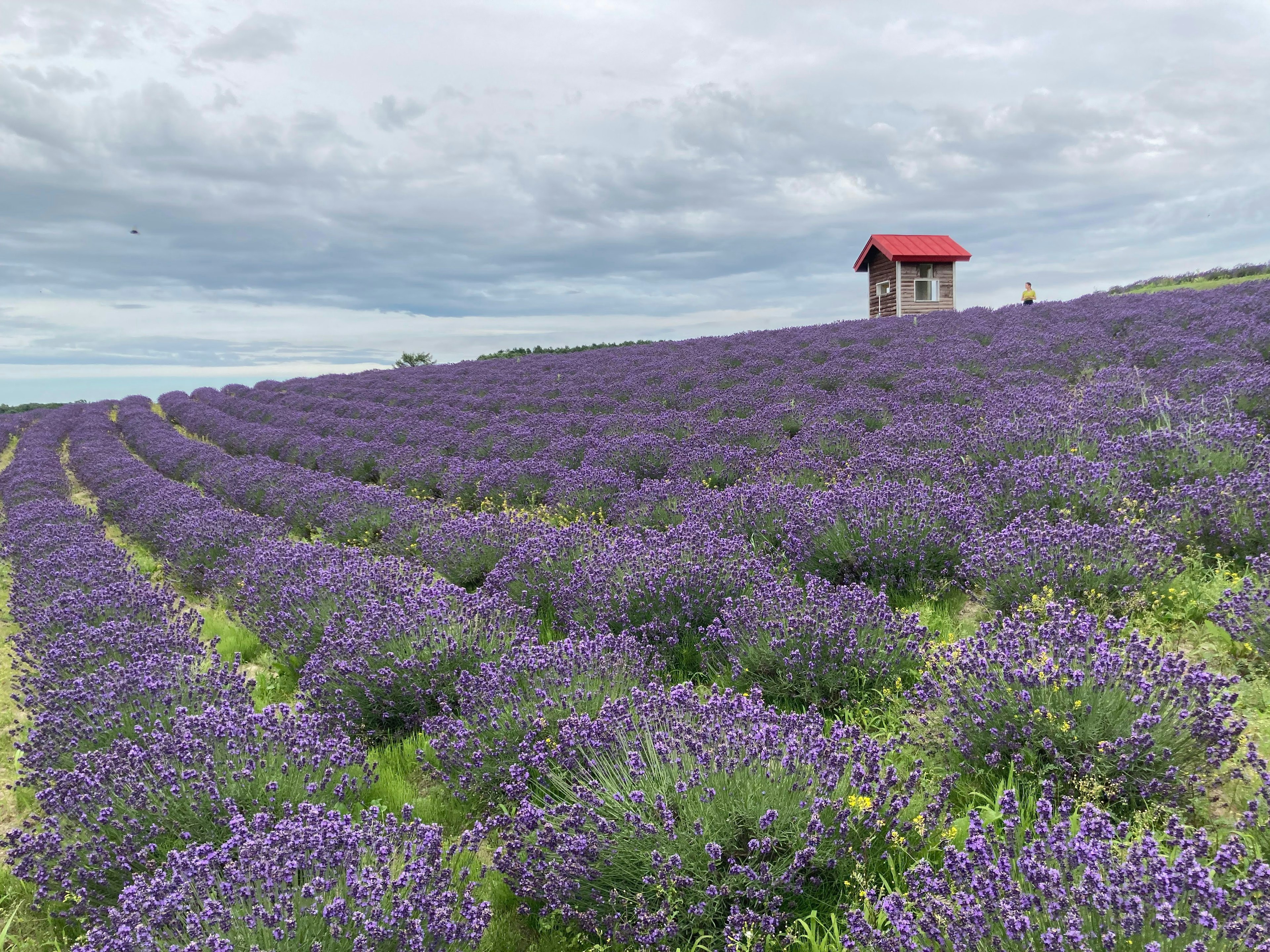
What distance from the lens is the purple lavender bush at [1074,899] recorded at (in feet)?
5.52

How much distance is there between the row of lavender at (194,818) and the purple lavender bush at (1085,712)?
6.91 ft

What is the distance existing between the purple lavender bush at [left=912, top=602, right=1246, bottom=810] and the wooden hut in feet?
81.7

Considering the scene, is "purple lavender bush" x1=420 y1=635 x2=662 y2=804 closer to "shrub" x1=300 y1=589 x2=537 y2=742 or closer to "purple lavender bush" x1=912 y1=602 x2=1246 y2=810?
"shrub" x1=300 y1=589 x2=537 y2=742

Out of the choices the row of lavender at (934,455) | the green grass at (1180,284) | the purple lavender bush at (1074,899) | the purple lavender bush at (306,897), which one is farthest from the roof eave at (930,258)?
the purple lavender bush at (306,897)

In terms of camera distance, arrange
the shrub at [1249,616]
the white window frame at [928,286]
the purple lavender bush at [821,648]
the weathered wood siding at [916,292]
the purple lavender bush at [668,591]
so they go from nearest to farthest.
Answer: the shrub at [1249,616]
the purple lavender bush at [821,648]
the purple lavender bush at [668,591]
the weathered wood siding at [916,292]
the white window frame at [928,286]

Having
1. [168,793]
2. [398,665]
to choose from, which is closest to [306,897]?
[168,793]

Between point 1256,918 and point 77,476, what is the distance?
19.4 metres

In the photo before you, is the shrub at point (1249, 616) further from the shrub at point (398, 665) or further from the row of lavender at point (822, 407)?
the shrub at point (398, 665)

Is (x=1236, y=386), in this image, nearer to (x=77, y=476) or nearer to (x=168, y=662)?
(x=168, y=662)

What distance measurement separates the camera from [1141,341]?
11648 millimetres

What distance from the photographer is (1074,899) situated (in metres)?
1.81

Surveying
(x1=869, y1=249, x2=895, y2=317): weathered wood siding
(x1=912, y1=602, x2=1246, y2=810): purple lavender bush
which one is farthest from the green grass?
(x1=912, y1=602, x2=1246, y2=810): purple lavender bush

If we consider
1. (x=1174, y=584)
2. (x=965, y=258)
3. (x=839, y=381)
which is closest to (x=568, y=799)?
(x=1174, y=584)

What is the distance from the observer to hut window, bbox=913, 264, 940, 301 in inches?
1056
